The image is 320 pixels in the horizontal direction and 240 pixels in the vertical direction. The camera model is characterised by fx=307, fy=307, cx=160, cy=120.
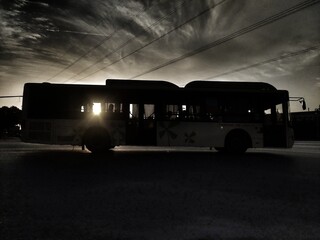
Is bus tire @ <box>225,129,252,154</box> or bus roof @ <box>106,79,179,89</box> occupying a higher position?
bus roof @ <box>106,79,179,89</box>

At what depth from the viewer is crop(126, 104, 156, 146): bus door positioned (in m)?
13.2

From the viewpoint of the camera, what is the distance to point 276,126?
1371 centimetres

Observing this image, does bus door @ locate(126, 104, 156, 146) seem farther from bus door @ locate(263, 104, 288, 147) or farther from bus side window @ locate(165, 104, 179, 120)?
bus door @ locate(263, 104, 288, 147)

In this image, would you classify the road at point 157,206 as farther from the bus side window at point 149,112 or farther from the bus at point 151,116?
the bus side window at point 149,112

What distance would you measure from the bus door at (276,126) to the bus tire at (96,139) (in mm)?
7026

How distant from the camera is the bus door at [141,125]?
13.2m

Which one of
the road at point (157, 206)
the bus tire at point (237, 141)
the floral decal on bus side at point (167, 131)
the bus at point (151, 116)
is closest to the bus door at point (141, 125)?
the bus at point (151, 116)

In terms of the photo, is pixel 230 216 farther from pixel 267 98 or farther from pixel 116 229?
pixel 267 98

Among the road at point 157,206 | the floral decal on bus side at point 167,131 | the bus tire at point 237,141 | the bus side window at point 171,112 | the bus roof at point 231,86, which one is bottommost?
the road at point 157,206

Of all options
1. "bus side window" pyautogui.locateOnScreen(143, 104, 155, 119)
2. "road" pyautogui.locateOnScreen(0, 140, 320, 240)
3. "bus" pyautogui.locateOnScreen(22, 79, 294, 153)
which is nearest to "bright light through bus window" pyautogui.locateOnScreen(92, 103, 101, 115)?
"bus" pyautogui.locateOnScreen(22, 79, 294, 153)

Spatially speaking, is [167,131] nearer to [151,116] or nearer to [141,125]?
[151,116]

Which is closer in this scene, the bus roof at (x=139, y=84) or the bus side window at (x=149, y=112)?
the bus side window at (x=149, y=112)

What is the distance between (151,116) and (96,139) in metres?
2.54

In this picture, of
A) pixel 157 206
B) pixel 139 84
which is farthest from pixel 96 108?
pixel 157 206
